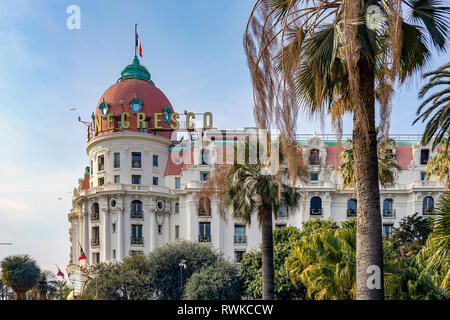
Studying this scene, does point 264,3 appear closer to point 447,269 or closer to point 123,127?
point 447,269

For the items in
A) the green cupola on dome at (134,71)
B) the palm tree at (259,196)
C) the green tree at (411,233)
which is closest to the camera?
the palm tree at (259,196)

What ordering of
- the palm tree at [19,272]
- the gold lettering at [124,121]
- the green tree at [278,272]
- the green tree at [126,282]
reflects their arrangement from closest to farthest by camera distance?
the green tree at [278,272] < the green tree at [126,282] < the palm tree at [19,272] < the gold lettering at [124,121]

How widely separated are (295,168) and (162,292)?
145 ft

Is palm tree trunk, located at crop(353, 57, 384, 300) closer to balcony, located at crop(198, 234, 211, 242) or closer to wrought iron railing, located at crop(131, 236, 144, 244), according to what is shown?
balcony, located at crop(198, 234, 211, 242)

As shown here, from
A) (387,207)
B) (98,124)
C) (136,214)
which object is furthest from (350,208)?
(98,124)

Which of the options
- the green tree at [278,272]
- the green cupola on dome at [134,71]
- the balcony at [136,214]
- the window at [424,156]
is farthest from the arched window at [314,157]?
the green cupola on dome at [134,71]

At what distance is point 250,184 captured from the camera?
26391 millimetres

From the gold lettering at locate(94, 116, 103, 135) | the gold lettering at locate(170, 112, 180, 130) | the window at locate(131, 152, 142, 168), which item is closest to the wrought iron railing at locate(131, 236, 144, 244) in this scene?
the window at locate(131, 152, 142, 168)

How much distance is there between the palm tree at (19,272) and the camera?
59000 millimetres

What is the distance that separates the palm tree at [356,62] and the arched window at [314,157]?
49997 mm

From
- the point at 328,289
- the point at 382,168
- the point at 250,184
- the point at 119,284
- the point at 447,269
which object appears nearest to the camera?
the point at 447,269

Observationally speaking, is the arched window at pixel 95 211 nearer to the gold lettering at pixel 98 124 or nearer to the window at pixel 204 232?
the gold lettering at pixel 98 124

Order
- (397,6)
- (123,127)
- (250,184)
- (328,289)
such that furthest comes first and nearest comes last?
1. (123,127)
2. (250,184)
3. (328,289)
4. (397,6)

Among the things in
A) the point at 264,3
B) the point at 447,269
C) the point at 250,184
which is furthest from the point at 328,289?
the point at 264,3
